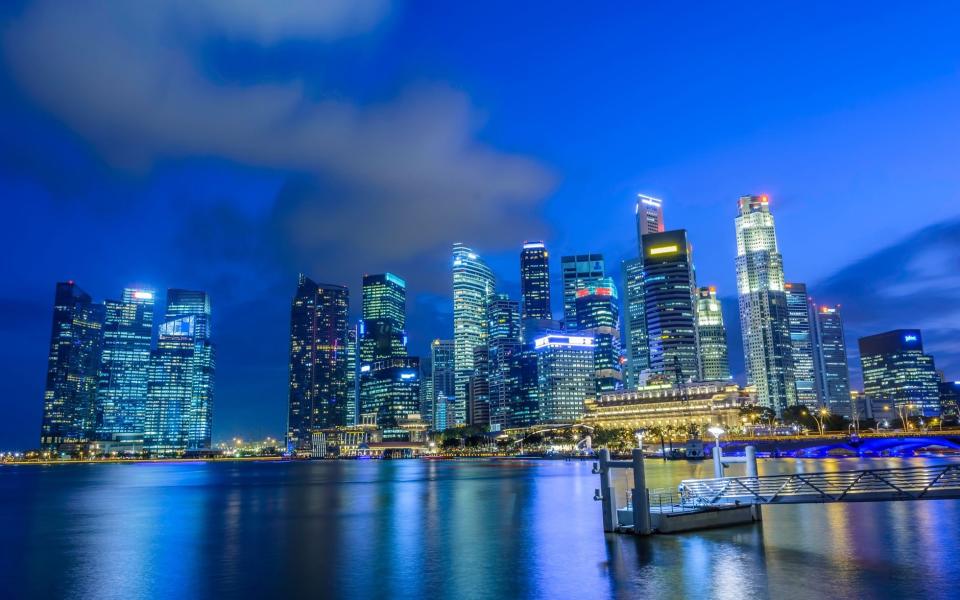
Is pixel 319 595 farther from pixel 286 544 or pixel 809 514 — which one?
pixel 809 514

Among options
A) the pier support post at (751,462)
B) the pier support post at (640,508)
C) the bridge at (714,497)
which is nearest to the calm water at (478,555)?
the pier support post at (640,508)

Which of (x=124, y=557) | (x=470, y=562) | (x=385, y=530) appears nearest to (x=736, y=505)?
(x=470, y=562)

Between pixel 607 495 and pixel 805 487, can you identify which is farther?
pixel 805 487

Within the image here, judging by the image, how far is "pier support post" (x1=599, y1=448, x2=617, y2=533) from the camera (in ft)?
130

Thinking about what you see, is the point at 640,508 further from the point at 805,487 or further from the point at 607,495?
the point at 805,487

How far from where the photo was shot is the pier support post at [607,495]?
39625mm

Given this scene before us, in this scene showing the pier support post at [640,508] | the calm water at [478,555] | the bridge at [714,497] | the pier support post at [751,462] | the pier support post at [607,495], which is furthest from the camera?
the pier support post at [751,462]

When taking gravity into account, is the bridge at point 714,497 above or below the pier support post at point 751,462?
below

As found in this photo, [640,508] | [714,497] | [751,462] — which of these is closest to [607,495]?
[640,508]

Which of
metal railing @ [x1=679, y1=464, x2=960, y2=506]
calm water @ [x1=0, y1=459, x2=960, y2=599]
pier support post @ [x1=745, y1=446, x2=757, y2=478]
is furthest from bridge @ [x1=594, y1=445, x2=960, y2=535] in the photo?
pier support post @ [x1=745, y1=446, x2=757, y2=478]

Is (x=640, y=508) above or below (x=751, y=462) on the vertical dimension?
below

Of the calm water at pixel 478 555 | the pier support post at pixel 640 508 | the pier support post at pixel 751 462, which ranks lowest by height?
the calm water at pixel 478 555

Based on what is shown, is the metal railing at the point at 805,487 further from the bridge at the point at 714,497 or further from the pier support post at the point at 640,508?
the pier support post at the point at 640,508

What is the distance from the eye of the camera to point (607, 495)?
3991 centimetres
